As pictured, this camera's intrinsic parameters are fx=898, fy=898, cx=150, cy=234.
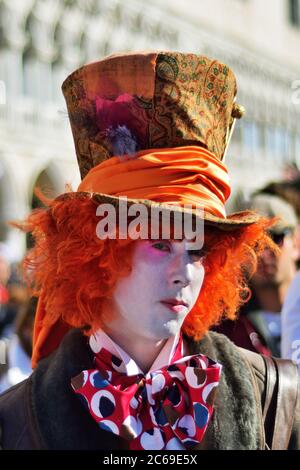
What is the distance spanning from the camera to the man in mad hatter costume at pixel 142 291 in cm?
188

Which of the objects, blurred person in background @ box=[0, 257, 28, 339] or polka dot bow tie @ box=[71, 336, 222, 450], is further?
blurred person in background @ box=[0, 257, 28, 339]

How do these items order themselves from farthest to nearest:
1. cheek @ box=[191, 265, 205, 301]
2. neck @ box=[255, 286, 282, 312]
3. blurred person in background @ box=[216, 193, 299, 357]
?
neck @ box=[255, 286, 282, 312]
blurred person in background @ box=[216, 193, 299, 357]
cheek @ box=[191, 265, 205, 301]

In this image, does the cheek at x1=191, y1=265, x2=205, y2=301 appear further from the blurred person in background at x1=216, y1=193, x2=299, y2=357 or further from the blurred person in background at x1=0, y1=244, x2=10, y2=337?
the blurred person in background at x1=0, y1=244, x2=10, y2=337

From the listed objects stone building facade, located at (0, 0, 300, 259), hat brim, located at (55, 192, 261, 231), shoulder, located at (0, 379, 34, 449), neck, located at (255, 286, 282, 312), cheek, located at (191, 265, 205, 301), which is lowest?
shoulder, located at (0, 379, 34, 449)

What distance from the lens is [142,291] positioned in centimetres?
191

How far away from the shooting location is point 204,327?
6.89ft

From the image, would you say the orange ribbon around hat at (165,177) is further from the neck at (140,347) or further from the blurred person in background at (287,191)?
the blurred person in background at (287,191)

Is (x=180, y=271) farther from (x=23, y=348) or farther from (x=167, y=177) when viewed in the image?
(x=23, y=348)

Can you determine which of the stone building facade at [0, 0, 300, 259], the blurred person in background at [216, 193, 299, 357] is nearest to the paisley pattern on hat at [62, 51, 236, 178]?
the blurred person in background at [216, 193, 299, 357]

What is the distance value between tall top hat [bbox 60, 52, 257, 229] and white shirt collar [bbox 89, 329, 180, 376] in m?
0.29

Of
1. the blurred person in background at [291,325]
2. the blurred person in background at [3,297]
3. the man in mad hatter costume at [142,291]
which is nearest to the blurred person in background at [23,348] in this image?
the blurred person in background at [291,325]

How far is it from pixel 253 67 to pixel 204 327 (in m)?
23.4

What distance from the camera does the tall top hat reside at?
1.91 metres

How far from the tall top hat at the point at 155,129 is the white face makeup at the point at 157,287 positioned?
0.10 meters
